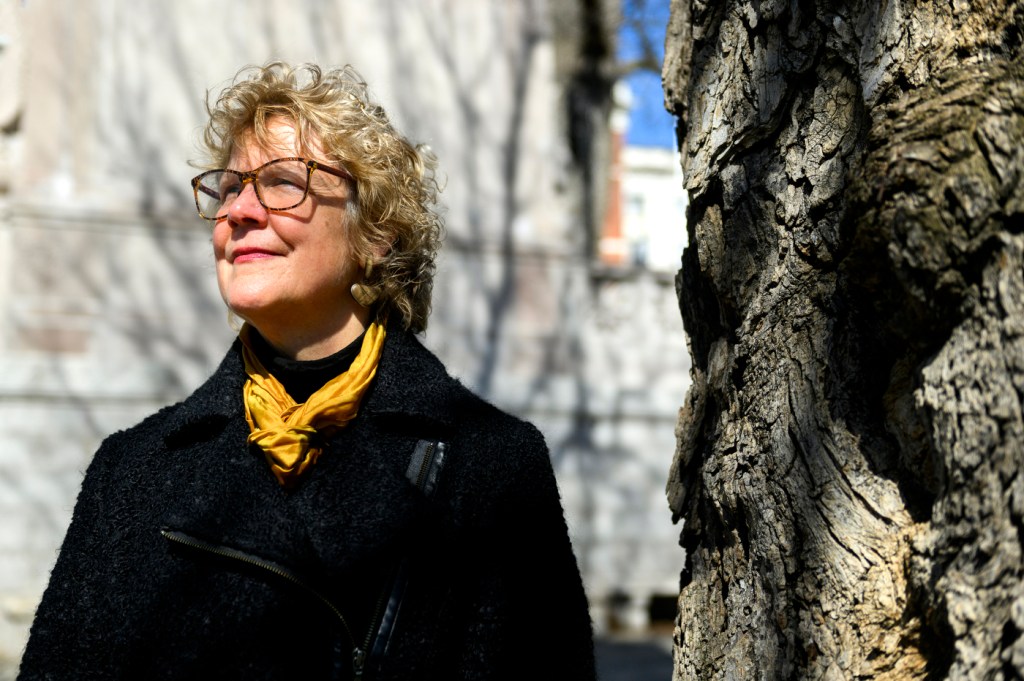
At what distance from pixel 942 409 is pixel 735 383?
56 centimetres

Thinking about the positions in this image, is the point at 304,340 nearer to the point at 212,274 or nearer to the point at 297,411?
the point at 297,411

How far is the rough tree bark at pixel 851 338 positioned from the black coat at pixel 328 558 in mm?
360

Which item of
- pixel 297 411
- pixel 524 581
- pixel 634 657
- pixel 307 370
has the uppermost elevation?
pixel 307 370

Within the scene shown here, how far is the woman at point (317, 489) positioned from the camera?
2324 millimetres

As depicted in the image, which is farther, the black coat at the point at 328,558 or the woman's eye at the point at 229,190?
the woman's eye at the point at 229,190

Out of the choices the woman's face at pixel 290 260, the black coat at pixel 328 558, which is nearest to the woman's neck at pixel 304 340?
the woman's face at pixel 290 260

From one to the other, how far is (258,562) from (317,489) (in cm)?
19

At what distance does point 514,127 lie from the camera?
1012cm

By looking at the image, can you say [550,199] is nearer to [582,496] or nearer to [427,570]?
[582,496]

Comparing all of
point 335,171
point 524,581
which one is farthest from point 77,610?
point 335,171

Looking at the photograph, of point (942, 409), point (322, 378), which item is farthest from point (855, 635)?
point (322, 378)

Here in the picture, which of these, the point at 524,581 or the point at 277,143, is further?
the point at 277,143

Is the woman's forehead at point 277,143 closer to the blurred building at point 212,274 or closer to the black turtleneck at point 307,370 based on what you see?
the black turtleneck at point 307,370

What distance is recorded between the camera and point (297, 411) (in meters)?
2.45
